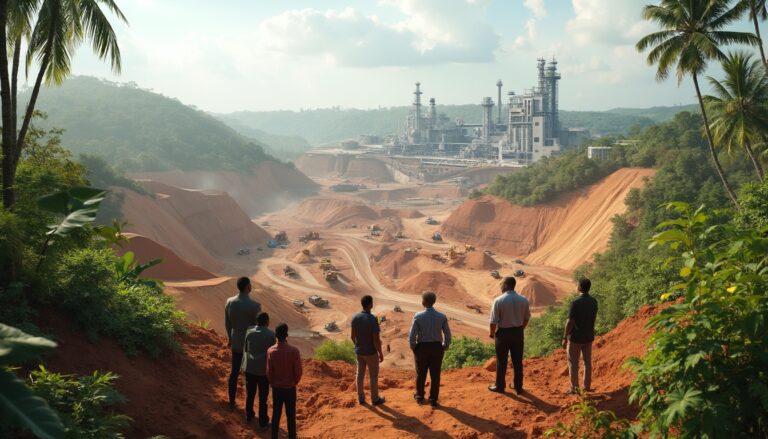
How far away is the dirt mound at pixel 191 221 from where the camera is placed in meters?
47.4

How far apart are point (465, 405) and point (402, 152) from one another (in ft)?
388

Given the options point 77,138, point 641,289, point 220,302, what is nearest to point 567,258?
point 220,302

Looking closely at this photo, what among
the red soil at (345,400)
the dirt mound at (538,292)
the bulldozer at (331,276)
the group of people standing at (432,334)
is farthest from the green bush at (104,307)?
the bulldozer at (331,276)

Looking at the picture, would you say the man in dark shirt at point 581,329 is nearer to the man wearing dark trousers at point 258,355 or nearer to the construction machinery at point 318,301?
the man wearing dark trousers at point 258,355

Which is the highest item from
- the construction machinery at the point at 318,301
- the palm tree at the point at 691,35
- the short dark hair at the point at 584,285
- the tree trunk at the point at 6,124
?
the palm tree at the point at 691,35

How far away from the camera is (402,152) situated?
125312 mm

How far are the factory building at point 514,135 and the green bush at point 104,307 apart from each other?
3358 inches

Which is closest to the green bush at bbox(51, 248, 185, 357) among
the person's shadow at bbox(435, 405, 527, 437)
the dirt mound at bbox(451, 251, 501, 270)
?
the person's shadow at bbox(435, 405, 527, 437)

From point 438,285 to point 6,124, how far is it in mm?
33326

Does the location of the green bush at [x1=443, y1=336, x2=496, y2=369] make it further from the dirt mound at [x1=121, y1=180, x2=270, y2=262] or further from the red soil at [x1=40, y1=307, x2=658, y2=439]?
the dirt mound at [x1=121, y1=180, x2=270, y2=262]

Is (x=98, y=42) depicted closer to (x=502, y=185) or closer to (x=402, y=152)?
(x=502, y=185)

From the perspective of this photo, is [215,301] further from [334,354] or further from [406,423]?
[406,423]

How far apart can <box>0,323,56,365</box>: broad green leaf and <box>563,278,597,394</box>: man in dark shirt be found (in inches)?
266

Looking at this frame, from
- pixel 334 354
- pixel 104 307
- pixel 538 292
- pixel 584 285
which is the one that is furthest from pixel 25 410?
pixel 538 292
